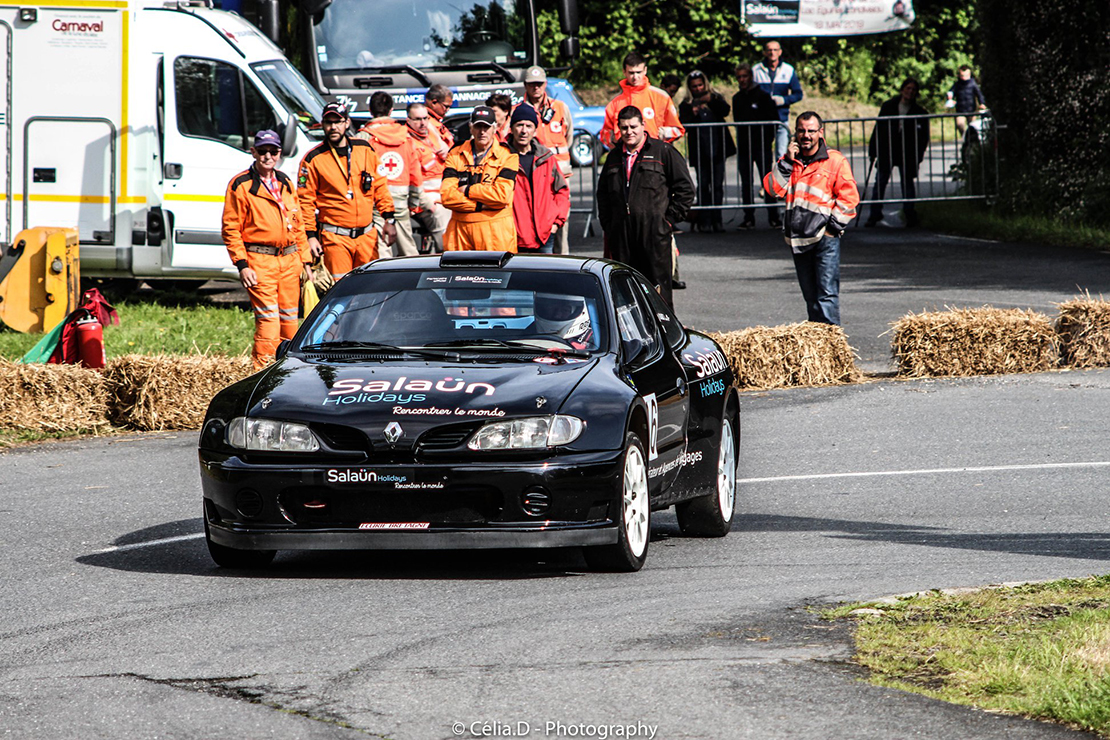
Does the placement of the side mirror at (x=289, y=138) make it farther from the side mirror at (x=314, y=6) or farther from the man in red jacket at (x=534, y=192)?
the man in red jacket at (x=534, y=192)

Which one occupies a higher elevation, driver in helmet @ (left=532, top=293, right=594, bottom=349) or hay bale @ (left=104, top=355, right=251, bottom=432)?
driver in helmet @ (left=532, top=293, right=594, bottom=349)

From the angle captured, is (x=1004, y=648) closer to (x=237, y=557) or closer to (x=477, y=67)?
(x=237, y=557)

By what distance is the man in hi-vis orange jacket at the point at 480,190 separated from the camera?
13.6m

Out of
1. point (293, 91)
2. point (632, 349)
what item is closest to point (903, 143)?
point (293, 91)

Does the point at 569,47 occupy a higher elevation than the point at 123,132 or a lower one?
higher

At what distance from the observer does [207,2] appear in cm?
1784

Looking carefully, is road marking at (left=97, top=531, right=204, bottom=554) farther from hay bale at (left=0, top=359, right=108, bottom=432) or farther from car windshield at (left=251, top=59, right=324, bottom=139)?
car windshield at (left=251, top=59, right=324, bottom=139)

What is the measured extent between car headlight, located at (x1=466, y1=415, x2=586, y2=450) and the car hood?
41 mm

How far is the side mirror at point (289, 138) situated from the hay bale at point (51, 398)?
4646mm

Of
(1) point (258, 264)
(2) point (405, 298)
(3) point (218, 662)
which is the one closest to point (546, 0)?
(1) point (258, 264)

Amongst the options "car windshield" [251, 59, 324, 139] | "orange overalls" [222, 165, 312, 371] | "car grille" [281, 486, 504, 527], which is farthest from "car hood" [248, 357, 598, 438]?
"car windshield" [251, 59, 324, 139]

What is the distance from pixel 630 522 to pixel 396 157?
367 inches

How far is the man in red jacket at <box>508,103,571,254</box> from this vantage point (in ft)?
45.9

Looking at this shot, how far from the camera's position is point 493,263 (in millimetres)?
8664
